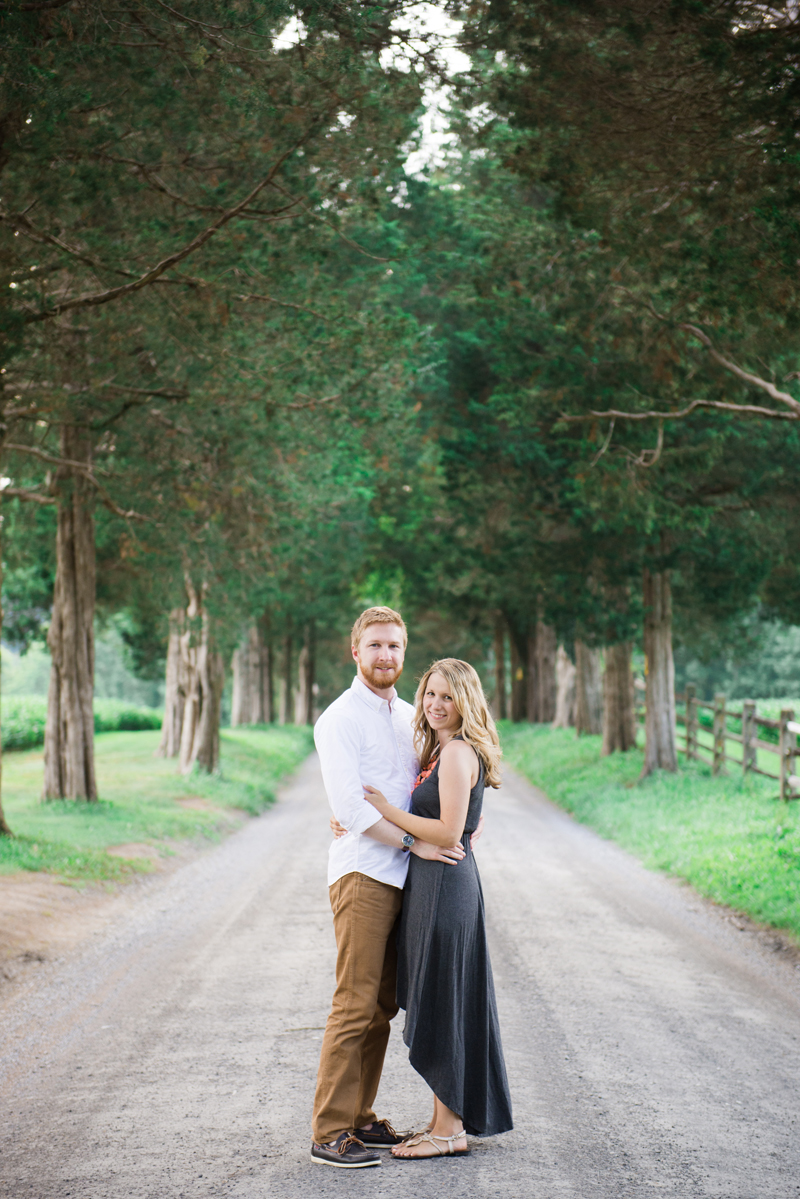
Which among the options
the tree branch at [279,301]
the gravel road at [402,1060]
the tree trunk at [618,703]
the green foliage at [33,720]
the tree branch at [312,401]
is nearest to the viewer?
the gravel road at [402,1060]

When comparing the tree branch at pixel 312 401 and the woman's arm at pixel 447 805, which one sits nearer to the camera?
the woman's arm at pixel 447 805

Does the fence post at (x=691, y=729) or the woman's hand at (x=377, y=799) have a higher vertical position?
the woman's hand at (x=377, y=799)

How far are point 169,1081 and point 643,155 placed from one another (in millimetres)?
7574

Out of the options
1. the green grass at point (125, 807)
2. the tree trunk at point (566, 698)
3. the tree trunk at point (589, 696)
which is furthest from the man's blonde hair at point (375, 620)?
the tree trunk at point (566, 698)

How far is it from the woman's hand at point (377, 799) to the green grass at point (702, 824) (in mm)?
5736

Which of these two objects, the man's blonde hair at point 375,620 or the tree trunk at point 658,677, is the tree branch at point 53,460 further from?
the tree trunk at point 658,677

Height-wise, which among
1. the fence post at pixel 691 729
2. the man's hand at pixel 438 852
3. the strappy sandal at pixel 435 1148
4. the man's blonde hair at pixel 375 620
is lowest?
the strappy sandal at pixel 435 1148

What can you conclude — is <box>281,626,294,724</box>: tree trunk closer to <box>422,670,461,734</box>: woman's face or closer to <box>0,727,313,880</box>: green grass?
<box>0,727,313,880</box>: green grass

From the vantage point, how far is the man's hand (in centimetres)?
424

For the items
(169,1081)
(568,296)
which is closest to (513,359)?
(568,296)

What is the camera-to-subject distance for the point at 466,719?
4363 mm

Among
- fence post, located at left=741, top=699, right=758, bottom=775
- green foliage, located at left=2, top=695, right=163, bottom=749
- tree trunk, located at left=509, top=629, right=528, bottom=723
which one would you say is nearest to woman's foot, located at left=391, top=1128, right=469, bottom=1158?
fence post, located at left=741, top=699, right=758, bottom=775

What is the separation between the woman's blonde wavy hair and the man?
0.33 feet

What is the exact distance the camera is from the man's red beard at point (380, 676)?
4.46 m
